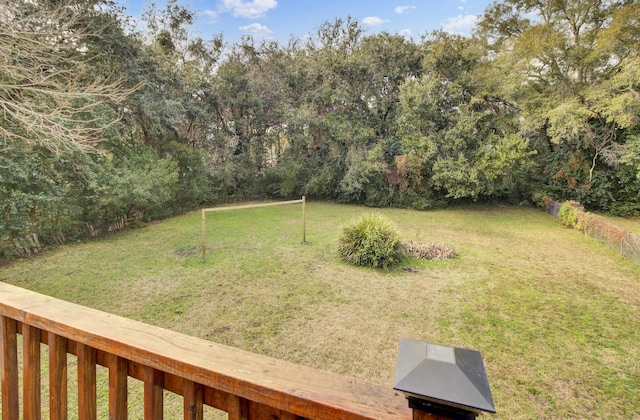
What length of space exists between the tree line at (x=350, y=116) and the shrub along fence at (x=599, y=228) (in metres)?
1.87

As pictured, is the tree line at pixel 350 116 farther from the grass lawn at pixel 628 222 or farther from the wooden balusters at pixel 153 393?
the wooden balusters at pixel 153 393

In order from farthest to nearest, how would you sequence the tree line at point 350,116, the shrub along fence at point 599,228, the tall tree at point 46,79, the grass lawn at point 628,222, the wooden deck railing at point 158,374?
the grass lawn at point 628,222 < the tree line at point 350,116 < the shrub along fence at point 599,228 < the tall tree at point 46,79 < the wooden deck railing at point 158,374

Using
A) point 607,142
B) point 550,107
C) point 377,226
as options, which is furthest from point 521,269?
point 607,142

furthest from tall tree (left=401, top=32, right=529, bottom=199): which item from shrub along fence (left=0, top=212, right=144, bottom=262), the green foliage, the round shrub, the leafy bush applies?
shrub along fence (left=0, top=212, right=144, bottom=262)

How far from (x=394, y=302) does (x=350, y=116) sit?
28.4 feet

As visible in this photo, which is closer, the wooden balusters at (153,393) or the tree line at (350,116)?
the wooden balusters at (153,393)

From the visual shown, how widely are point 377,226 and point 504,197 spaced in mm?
8109

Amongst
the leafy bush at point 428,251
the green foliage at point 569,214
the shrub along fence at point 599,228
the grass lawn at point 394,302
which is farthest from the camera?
the green foliage at point 569,214

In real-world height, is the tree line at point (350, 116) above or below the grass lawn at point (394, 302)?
above

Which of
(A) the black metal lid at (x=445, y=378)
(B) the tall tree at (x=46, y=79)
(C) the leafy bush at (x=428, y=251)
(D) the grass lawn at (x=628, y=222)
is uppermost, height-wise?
(B) the tall tree at (x=46, y=79)

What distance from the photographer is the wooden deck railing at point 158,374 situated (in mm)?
655

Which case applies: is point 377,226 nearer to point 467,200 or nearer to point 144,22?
point 467,200

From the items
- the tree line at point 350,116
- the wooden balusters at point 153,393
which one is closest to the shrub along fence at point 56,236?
the tree line at point 350,116

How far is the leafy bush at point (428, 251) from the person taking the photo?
5.59 metres
